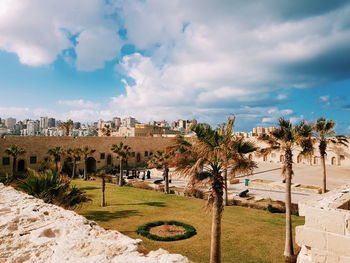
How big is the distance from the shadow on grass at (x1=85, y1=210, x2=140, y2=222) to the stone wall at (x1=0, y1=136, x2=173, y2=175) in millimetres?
Result: 24172

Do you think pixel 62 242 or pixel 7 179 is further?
pixel 7 179

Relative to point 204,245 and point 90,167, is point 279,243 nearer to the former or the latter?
point 204,245

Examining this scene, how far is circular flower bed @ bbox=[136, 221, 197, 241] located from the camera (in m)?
13.3

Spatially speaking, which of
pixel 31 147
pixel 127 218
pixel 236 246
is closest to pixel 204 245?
pixel 236 246

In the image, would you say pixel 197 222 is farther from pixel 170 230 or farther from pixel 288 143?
pixel 288 143

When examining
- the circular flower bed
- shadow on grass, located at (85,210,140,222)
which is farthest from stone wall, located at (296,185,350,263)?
shadow on grass, located at (85,210,140,222)

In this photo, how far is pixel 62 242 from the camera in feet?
9.23

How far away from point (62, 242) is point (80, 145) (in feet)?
137

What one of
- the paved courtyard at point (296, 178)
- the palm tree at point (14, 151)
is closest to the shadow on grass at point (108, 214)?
the paved courtyard at point (296, 178)

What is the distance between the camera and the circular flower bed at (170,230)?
1330cm

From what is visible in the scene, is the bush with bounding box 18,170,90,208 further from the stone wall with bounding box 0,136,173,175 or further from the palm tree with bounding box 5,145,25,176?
the stone wall with bounding box 0,136,173,175

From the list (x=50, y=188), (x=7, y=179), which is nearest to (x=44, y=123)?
(x=7, y=179)

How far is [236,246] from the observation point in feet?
40.9

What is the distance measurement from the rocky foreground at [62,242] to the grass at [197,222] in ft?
21.3
